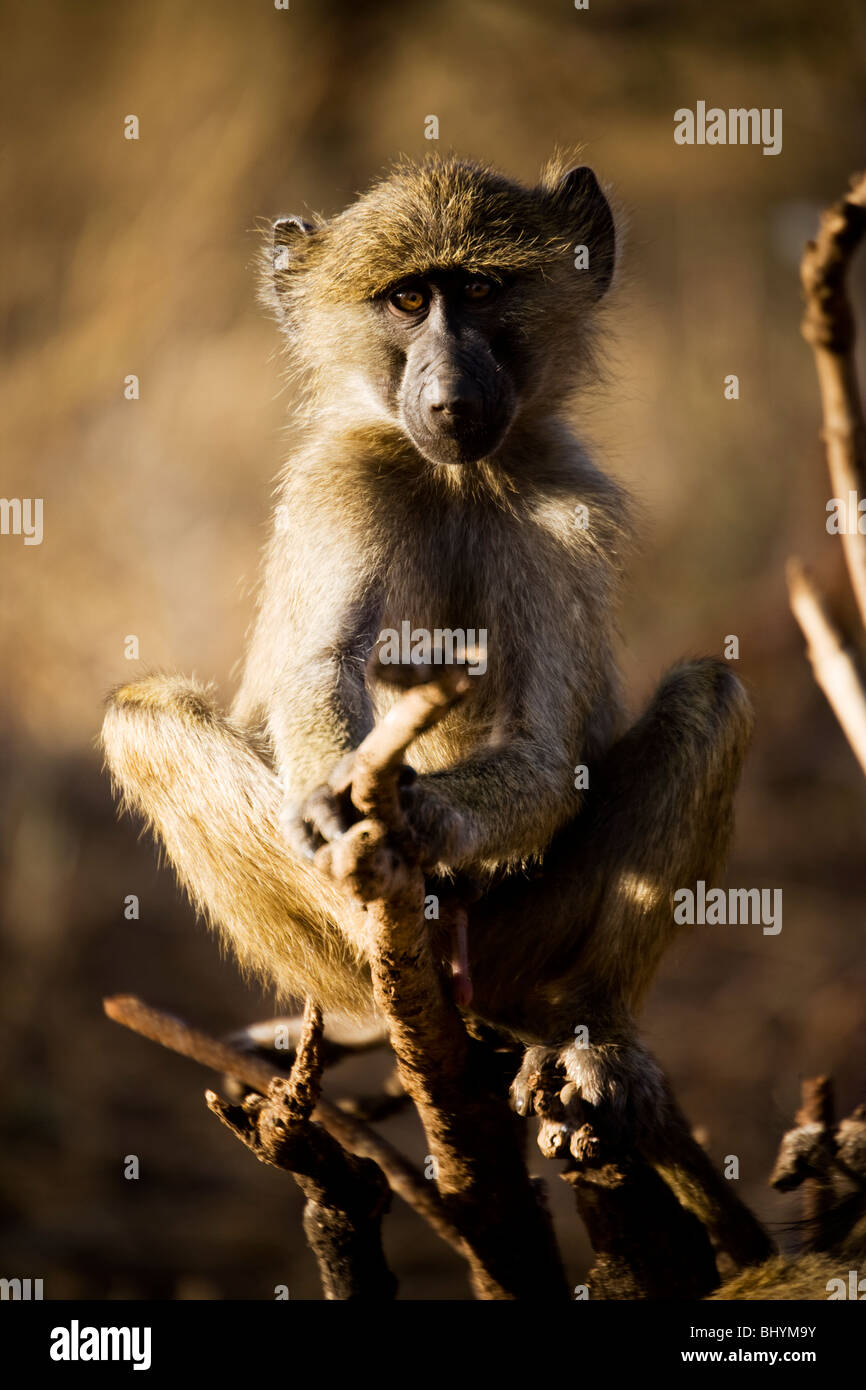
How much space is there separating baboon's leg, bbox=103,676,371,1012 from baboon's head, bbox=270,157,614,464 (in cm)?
99

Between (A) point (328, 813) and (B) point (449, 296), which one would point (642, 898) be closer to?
(A) point (328, 813)

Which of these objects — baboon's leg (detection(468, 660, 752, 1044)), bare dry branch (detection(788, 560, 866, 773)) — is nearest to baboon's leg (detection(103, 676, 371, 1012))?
baboon's leg (detection(468, 660, 752, 1044))

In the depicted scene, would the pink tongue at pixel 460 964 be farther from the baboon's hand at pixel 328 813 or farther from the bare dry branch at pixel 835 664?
the bare dry branch at pixel 835 664

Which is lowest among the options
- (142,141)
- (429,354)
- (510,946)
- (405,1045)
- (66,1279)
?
(66,1279)

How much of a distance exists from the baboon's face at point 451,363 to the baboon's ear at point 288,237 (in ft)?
1.62

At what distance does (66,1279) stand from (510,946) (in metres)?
4.88

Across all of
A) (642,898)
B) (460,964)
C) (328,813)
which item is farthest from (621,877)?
(328,813)

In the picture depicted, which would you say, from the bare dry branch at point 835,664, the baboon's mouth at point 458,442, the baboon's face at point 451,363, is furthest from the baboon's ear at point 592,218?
the bare dry branch at point 835,664

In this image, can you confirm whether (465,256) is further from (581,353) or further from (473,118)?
(473,118)

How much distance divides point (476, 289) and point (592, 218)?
2.24 ft

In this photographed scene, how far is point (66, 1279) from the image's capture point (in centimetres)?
741

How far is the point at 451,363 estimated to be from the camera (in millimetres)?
3531

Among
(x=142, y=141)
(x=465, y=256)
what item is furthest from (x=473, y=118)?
(x=465, y=256)

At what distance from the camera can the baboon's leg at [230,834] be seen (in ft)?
12.0
